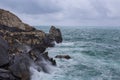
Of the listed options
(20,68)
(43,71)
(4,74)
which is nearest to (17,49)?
(43,71)

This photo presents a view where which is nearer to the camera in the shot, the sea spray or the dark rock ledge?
the dark rock ledge

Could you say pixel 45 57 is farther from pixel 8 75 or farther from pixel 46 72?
pixel 8 75

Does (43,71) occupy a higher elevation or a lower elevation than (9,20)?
lower

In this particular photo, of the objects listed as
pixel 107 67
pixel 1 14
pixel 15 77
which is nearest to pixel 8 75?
pixel 15 77

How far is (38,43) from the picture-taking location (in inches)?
2474

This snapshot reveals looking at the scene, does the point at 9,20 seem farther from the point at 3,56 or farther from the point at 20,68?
the point at 20,68

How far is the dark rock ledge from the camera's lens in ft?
119

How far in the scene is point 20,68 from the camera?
36.4 meters

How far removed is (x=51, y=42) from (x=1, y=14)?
19.5 metres

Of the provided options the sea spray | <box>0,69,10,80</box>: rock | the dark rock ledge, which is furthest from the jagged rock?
<box>0,69,10,80</box>: rock

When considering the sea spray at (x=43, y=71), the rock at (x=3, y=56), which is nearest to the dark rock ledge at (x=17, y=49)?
the rock at (x=3, y=56)

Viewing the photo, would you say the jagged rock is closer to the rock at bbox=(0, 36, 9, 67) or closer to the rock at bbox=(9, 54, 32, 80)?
the rock at bbox=(0, 36, 9, 67)

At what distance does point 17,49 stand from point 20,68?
10794 millimetres

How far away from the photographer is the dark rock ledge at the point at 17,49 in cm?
3636
